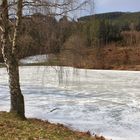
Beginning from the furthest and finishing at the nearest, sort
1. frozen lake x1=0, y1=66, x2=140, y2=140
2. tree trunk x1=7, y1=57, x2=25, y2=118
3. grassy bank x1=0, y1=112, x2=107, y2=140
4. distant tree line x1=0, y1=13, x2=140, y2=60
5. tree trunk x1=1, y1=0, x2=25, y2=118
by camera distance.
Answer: frozen lake x1=0, y1=66, x2=140, y2=140, tree trunk x1=7, y1=57, x2=25, y2=118, tree trunk x1=1, y1=0, x2=25, y2=118, distant tree line x1=0, y1=13, x2=140, y2=60, grassy bank x1=0, y1=112, x2=107, y2=140

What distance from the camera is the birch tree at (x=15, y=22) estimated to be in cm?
952

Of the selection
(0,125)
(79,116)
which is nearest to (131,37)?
(79,116)

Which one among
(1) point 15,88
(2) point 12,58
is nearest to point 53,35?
(2) point 12,58

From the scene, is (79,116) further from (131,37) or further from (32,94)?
(131,37)

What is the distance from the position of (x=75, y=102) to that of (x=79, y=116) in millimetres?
2945

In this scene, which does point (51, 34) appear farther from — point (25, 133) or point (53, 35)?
point (25, 133)

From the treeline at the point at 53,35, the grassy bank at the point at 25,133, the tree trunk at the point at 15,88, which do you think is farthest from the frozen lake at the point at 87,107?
the grassy bank at the point at 25,133

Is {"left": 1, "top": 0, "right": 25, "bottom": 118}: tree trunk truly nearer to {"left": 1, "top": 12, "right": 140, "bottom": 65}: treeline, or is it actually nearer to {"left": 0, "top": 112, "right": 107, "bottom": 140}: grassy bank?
{"left": 1, "top": 12, "right": 140, "bottom": 65}: treeline

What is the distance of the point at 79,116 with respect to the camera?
1275cm

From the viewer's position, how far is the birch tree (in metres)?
9.52

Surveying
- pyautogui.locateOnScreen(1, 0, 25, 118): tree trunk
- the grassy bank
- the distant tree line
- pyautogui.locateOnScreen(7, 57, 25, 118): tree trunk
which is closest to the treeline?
the distant tree line

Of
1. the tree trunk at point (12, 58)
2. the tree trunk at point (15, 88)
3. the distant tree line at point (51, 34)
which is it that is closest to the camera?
the distant tree line at point (51, 34)

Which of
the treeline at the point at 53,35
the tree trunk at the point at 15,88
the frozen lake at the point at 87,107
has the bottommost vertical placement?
the frozen lake at the point at 87,107

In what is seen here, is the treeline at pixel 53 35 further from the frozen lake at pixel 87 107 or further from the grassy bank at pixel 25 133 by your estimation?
the grassy bank at pixel 25 133
